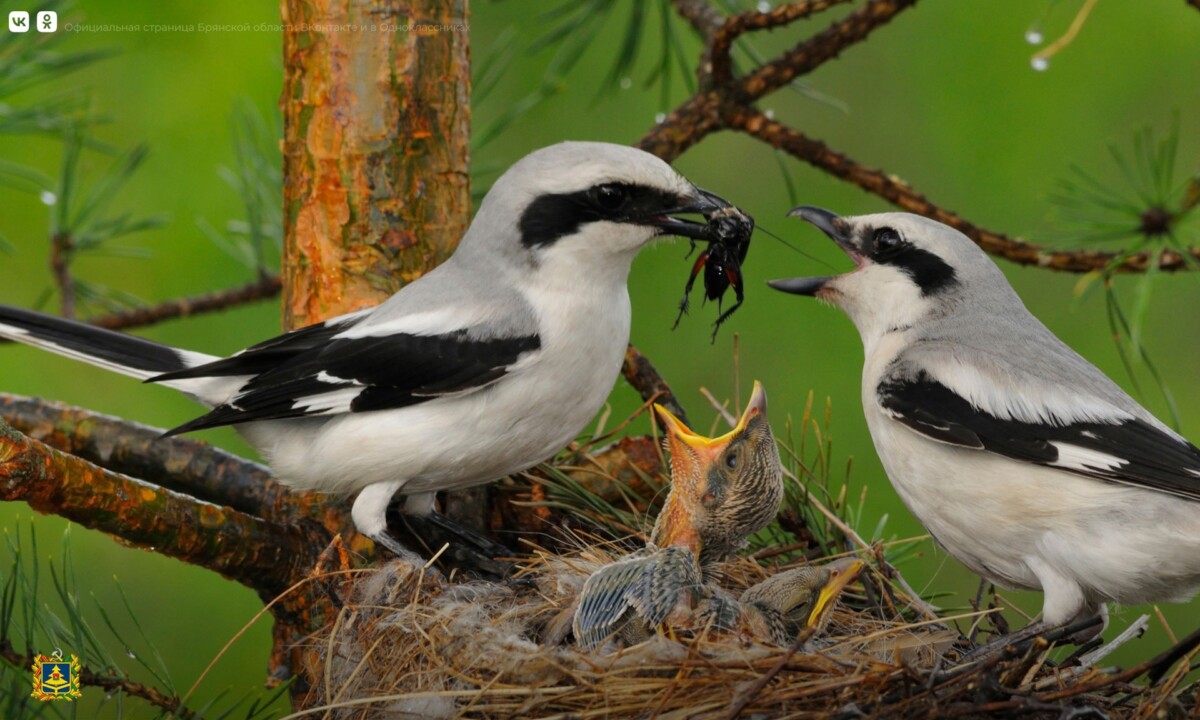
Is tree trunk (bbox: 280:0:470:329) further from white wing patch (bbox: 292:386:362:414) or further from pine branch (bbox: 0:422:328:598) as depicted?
pine branch (bbox: 0:422:328:598)

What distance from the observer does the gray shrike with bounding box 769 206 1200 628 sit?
110 inches

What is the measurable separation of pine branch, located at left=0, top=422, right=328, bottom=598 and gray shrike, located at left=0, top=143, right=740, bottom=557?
0.26 m

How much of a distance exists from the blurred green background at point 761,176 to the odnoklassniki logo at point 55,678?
2138 mm

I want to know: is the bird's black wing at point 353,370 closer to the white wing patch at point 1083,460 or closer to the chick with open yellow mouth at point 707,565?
the chick with open yellow mouth at point 707,565

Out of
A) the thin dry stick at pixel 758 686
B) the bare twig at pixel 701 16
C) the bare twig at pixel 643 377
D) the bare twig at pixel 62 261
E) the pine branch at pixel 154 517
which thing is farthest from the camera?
the bare twig at pixel 62 261

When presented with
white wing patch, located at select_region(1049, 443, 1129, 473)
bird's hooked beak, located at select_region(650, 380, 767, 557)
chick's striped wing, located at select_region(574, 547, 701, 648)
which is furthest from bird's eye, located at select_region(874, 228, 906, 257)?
chick's striped wing, located at select_region(574, 547, 701, 648)

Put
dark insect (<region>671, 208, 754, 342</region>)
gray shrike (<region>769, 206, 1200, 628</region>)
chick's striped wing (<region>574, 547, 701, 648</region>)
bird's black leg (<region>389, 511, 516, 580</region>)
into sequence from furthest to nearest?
1. bird's black leg (<region>389, 511, 516, 580</region>)
2. dark insect (<region>671, 208, 754, 342</region>)
3. gray shrike (<region>769, 206, 1200, 628</region>)
4. chick's striped wing (<region>574, 547, 701, 648</region>)

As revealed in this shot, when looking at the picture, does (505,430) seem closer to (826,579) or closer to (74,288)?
(826,579)

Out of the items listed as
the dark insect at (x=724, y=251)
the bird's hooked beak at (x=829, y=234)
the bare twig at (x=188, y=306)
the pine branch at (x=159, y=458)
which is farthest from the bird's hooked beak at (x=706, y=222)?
the bare twig at (x=188, y=306)

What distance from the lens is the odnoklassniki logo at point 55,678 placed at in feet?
7.31

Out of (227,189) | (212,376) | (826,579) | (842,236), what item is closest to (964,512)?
(826,579)

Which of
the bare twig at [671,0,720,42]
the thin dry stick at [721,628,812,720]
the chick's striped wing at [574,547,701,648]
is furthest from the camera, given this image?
the bare twig at [671,0,720,42]

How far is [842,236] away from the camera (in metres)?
3.34

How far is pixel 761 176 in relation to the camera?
16.3ft
